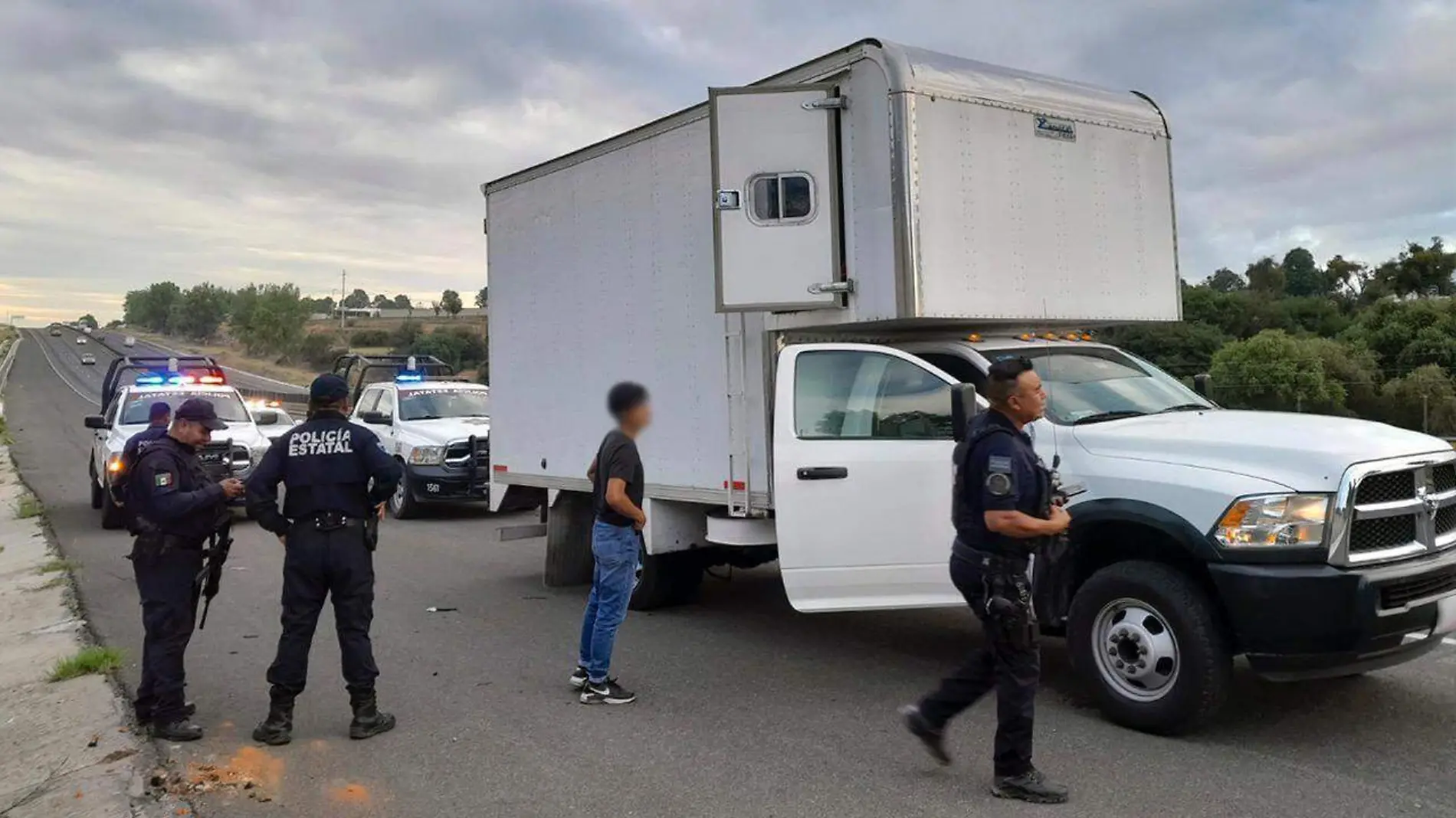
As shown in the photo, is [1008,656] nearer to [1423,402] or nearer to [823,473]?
[823,473]

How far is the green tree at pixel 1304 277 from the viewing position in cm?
6656

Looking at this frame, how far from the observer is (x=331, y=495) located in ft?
17.2

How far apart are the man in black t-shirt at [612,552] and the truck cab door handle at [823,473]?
905 millimetres

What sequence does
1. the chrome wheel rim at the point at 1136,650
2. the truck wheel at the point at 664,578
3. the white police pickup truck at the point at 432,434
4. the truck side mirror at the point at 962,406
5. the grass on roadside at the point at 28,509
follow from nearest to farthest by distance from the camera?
1. the chrome wheel rim at the point at 1136,650
2. the truck side mirror at the point at 962,406
3. the truck wheel at the point at 664,578
4. the white police pickup truck at the point at 432,434
5. the grass on roadside at the point at 28,509

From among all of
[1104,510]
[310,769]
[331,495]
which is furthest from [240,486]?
[1104,510]

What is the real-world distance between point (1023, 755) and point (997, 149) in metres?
3.43

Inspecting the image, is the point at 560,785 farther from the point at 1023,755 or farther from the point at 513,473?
the point at 513,473

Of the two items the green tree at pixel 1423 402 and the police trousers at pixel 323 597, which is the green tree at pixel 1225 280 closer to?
the green tree at pixel 1423 402

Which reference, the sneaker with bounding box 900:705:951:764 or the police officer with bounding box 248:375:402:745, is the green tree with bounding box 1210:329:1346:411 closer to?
the sneaker with bounding box 900:705:951:764

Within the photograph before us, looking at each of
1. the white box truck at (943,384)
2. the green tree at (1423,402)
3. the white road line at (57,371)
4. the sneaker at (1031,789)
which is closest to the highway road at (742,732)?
the sneaker at (1031,789)

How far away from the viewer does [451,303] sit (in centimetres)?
8969

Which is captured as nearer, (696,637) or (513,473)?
(696,637)

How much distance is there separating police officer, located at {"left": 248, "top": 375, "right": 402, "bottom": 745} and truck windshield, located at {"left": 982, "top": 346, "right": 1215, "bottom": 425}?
337 centimetres

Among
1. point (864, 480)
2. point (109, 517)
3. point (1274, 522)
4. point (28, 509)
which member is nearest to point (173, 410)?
point (109, 517)
